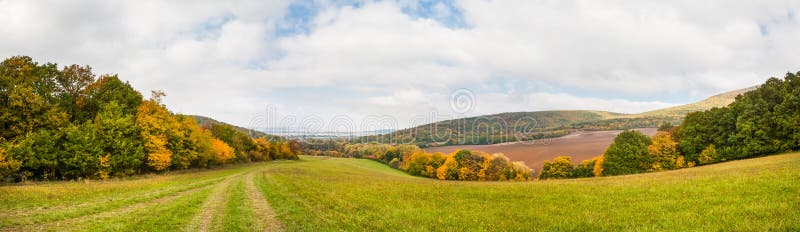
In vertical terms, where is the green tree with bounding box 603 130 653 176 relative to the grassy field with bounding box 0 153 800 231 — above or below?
below

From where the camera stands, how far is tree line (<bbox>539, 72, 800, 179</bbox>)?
50.9 metres

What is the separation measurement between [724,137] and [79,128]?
98.7 m

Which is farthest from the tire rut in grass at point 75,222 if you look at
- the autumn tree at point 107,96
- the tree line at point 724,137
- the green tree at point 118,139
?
the tree line at point 724,137

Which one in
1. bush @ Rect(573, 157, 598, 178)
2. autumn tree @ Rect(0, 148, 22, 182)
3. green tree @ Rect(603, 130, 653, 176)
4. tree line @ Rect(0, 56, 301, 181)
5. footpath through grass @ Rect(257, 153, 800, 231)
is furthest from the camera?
bush @ Rect(573, 157, 598, 178)

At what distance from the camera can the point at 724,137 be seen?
59.8 metres

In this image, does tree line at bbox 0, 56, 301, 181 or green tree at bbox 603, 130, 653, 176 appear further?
green tree at bbox 603, 130, 653, 176

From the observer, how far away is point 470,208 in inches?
659

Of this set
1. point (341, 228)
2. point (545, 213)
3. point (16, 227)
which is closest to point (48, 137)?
point (16, 227)

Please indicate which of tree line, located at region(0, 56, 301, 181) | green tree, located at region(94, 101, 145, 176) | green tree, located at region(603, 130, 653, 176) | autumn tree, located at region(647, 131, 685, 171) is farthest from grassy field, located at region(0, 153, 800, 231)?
autumn tree, located at region(647, 131, 685, 171)

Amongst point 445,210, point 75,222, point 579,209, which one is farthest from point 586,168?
point 75,222

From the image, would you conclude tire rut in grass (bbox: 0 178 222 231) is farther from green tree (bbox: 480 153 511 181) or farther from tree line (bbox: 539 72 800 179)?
green tree (bbox: 480 153 511 181)

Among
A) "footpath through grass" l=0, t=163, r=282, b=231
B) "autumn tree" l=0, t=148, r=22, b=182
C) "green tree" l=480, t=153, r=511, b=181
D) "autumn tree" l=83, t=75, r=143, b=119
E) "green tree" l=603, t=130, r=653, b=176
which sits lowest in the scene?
"green tree" l=480, t=153, r=511, b=181

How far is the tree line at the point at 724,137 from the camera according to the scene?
5094 cm

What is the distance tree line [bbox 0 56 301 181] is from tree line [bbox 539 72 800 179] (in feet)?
267
